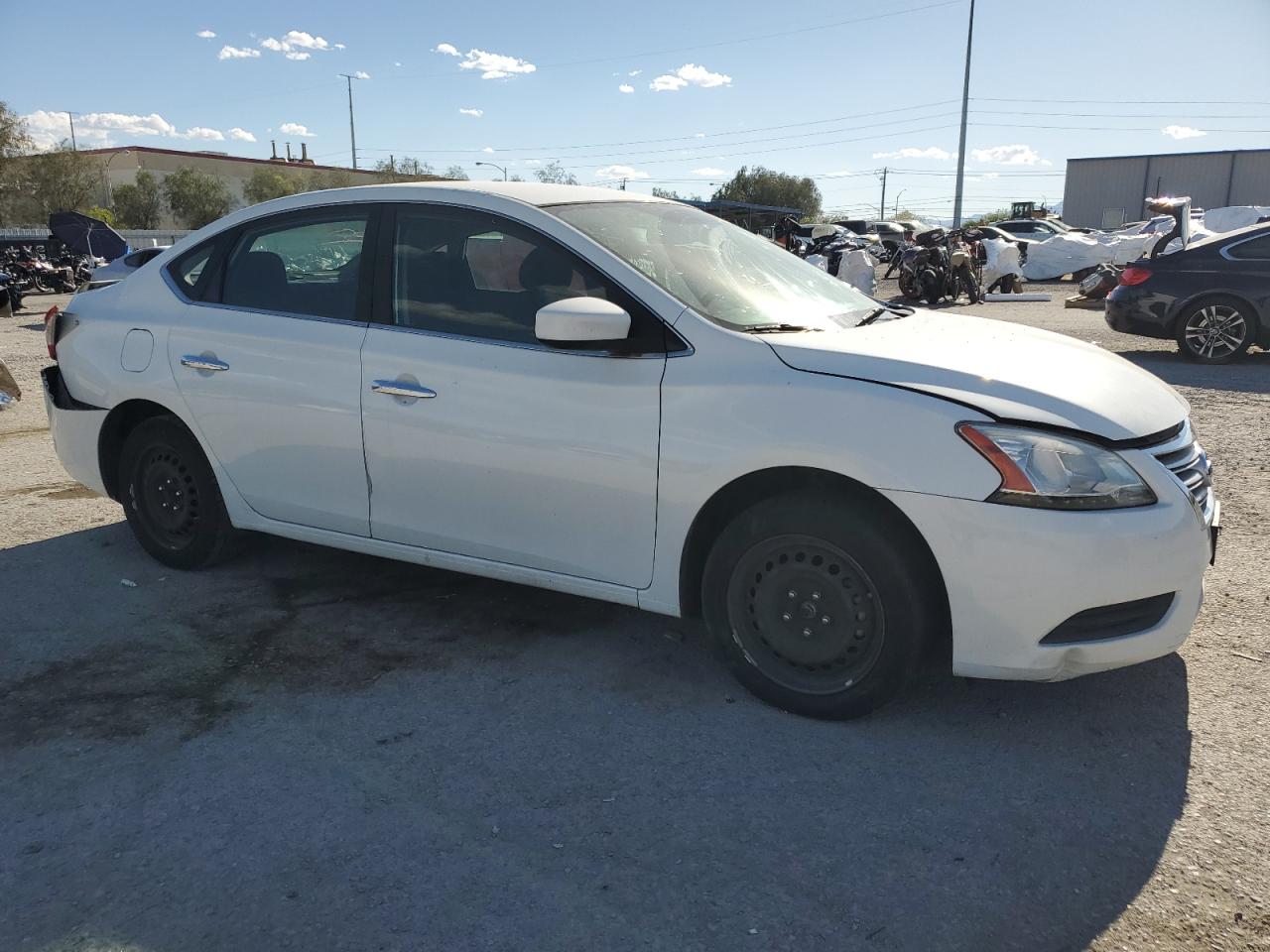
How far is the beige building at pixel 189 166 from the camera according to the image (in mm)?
72625

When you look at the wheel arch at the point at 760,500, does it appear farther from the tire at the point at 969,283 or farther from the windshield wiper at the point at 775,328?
the tire at the point at 969,283

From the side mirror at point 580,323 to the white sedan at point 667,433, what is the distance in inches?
0.6

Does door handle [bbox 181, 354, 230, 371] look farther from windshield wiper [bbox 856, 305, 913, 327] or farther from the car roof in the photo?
windshield wiper [bbox 856, 305, 913, 327]

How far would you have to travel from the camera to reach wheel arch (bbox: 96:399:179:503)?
4504mm

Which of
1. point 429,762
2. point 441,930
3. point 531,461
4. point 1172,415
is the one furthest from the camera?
point 531,461

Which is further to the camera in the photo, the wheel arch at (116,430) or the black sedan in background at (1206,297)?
the black sedan in background at (1206,297)

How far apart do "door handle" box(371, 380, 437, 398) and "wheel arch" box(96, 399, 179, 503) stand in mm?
1322

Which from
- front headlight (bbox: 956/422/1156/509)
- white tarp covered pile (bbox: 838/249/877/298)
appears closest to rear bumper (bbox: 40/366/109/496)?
front headlight (bbox: 956/422/1156/509)

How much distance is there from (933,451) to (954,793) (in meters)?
0.97

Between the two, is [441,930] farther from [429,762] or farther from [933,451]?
[933,451]

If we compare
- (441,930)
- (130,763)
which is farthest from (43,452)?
(441,930)

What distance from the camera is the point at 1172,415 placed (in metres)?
3.21

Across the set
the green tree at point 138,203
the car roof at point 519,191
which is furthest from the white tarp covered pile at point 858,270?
the green tree at point 138,203

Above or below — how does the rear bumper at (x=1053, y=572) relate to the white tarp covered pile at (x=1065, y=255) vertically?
below
